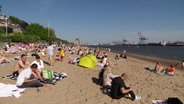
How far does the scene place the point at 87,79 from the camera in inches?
399

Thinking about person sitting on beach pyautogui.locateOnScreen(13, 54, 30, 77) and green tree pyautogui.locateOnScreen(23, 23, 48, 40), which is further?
green tree pyautogui.locateOnScreen(23, 23, 48, 40)

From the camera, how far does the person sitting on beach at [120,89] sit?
6.94m

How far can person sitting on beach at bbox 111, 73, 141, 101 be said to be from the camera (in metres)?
6.94

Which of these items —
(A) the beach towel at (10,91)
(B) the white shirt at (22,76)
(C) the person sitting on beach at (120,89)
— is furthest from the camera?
(B) the white shirt at (22,76)

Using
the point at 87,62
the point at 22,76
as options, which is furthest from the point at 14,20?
the point at 22,76

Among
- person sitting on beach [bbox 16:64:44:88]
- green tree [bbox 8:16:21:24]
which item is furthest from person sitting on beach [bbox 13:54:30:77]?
green tree [bbox 8:16:21:24]

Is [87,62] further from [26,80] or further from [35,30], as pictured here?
[35,30]

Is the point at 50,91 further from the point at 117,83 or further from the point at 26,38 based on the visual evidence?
the point at 26,38

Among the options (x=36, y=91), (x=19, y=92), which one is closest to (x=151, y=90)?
(x=36, y=91)

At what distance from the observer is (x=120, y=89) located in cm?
702

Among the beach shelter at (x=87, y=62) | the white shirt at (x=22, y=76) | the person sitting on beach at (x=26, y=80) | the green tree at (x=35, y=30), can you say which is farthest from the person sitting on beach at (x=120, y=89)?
the green tree at (x=35, y=30)

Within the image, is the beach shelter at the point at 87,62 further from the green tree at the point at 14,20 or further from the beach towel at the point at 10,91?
the green tree at the point at 14,20

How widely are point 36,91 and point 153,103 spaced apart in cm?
396

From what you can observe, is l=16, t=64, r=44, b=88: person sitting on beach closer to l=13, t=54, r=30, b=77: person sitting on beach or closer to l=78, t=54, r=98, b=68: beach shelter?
l=13, t=54, r=30, b=77: person sitting on beach
